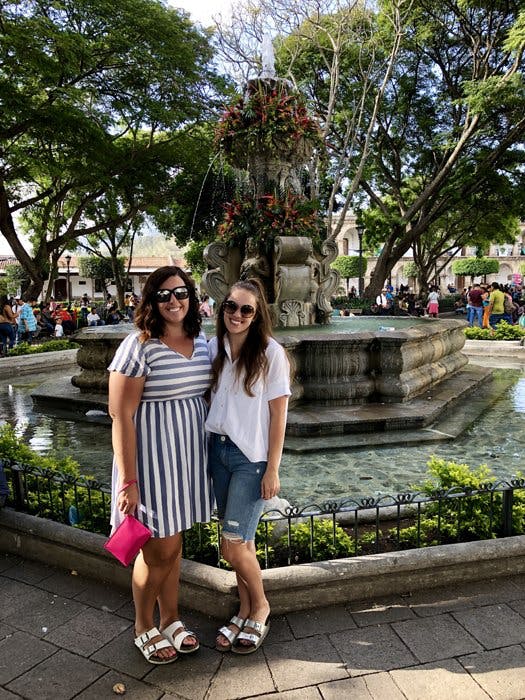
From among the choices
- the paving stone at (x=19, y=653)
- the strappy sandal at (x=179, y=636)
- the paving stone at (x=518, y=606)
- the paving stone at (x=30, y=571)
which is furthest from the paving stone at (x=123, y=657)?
the paving stone at (x=518, y=606)

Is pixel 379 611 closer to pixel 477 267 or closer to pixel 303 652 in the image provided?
pixel 303 652

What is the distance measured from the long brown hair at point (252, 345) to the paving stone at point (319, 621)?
124cm

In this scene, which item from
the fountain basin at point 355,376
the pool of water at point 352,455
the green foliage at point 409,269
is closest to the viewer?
the pool of water at point 352,455

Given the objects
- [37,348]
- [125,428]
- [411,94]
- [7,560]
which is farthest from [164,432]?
[411,94]

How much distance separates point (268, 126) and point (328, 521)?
25.5 ft

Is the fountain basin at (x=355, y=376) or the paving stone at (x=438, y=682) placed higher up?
the fountain basin at (x=355, y=376)

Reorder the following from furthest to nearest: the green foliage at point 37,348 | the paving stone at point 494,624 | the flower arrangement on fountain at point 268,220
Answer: the green foliage at point 37,348 < the flower arrangement on fountain at point 268,220 < the paving stone at point 494,624

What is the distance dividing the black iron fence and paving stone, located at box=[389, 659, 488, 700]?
0.75m

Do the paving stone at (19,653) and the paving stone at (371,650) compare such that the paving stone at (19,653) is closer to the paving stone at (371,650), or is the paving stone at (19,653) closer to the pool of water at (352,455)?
A: the paving stone at (371,650)

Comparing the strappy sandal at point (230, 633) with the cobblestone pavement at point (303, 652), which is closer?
the cobblestone pavement at point (303, 652)

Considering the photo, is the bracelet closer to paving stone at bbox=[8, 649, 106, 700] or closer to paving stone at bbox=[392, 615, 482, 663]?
paving stone at bbox=[8, 649, 106, 700]

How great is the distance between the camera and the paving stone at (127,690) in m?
2.33

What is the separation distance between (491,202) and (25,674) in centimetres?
2483

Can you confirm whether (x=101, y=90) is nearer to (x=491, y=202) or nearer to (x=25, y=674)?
(x=491, y=202)
